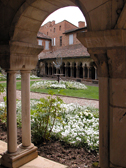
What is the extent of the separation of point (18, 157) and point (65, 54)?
21429 mm

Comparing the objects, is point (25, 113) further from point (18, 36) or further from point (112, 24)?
point (112, 24)

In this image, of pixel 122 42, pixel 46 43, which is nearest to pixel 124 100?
pixel 122 42

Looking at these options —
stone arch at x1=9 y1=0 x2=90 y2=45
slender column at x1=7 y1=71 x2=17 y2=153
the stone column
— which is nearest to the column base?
slender column at x1=7 y1=71 x2=17 y2=153

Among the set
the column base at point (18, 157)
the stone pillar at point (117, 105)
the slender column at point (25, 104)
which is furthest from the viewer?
the slender column at point (25, 104)

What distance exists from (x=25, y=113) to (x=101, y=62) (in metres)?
1.79

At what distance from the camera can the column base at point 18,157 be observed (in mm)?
2664

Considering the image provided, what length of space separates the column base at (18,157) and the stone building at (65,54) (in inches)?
597

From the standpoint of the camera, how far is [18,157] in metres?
2.72

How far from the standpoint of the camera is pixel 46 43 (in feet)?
116


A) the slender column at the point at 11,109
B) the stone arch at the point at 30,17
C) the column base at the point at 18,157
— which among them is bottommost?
the column base at the point at 18,157

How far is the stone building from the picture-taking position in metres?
20.7

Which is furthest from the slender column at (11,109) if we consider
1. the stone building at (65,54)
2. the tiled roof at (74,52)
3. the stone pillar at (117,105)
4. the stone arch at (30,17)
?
the tiled roof at (74,52)

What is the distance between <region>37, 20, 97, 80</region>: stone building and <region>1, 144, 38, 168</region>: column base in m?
15.2

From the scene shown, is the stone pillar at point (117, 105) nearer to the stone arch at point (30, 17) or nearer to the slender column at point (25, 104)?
the stone arch at point (30, 17)
